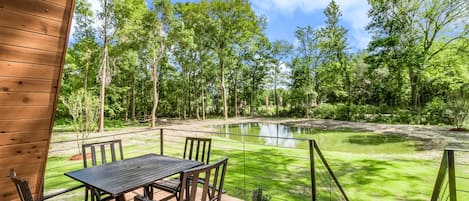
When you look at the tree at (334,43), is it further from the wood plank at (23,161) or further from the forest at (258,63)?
the wood plank at (23,161)

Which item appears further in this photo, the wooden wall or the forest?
the forest

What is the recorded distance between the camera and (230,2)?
16766 mm

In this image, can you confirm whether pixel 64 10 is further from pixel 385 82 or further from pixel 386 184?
pixel 385 82

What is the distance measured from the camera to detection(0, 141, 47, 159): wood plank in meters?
1.67

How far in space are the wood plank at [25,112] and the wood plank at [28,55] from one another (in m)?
0.36

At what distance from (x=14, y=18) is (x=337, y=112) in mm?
17204

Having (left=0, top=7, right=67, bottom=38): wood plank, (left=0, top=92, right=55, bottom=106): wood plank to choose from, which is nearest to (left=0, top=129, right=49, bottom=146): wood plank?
(left=0, top=92, right=55, bottom=106): wood plank

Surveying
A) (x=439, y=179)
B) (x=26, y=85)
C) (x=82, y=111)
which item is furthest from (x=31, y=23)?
(x=82, y=111)

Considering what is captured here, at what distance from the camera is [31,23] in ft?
5.19

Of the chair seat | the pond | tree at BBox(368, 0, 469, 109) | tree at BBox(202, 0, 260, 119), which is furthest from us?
tree at BBox(202, 0, 260, 119)

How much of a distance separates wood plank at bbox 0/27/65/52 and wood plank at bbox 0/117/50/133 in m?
0.57

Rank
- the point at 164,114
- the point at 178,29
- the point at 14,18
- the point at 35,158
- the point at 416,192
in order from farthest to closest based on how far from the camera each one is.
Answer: the point at 164,114
the point at 178,29
the point at 416,192
the point at 35,158
the point at 14,18

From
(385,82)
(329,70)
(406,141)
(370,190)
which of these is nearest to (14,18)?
(370,190)

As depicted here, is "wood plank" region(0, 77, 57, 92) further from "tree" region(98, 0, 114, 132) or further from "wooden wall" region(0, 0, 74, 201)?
"tree" region(98, 0, 114, 132)
